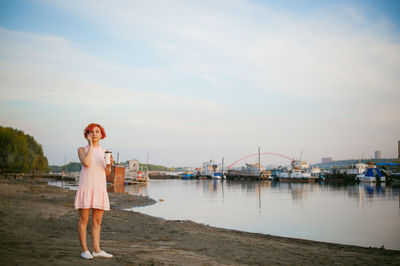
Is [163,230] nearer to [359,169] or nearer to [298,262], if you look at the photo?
[298,262]

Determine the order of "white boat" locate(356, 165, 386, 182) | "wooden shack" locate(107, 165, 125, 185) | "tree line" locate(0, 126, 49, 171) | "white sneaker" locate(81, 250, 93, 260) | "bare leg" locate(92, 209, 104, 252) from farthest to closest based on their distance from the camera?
"white boat" locate(356, 165, 386, 182) → "tree line" locate(0, 126, 49, 171) → "wooden shack" locate(107, 165, 125, 185) → "bare leg" locate(92, 209, 104, 252) → "white sneaker" locate(81, 250, 93, 260)

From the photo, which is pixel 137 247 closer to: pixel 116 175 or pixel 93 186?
pixel 93 186

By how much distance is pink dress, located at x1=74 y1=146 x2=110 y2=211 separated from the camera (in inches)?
212

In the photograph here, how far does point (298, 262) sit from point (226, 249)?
Answer: 2007mm

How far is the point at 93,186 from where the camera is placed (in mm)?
5469

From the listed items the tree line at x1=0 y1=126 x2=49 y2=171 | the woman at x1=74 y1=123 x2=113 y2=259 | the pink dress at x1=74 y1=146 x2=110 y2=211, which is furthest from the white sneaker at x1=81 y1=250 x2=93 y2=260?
the tree line at x1=0 y1=126 x2=49 y2=171

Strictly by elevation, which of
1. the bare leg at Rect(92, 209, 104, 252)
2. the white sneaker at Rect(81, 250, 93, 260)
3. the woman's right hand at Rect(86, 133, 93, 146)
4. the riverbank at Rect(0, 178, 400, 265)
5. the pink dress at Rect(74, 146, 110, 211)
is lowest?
the riverbank at Rect(0, 178, 400, 265)

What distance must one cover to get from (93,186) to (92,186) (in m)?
0.02

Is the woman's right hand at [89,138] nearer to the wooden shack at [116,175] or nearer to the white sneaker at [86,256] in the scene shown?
the white sneaker at [86,256]

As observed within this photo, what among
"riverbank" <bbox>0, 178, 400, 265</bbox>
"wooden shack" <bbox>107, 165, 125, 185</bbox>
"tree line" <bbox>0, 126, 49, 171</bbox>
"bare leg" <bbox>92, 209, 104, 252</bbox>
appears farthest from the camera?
"tree line" <bbox>0, 126, 49, 171</bbox>

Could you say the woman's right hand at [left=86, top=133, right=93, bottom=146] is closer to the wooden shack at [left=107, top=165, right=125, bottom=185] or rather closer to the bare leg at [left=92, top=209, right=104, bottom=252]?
the bare leg at [left=92, top=209, right=104, bottom=252]

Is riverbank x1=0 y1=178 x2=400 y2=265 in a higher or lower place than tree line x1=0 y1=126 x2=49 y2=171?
lower

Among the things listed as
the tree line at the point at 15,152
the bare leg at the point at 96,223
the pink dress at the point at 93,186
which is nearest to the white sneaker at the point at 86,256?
the bare leg at the point at 96,223

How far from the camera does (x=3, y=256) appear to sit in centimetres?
523
